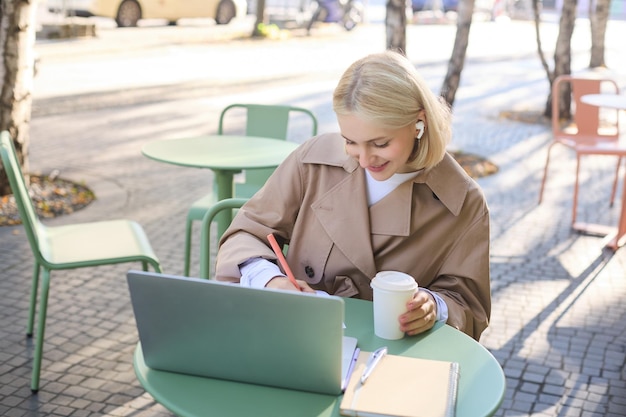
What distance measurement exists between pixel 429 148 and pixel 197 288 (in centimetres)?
96

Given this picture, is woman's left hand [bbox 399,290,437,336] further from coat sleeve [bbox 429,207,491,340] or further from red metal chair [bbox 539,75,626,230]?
red metal chair [bbox 539,75,626,230]

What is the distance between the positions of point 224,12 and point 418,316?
2265cm

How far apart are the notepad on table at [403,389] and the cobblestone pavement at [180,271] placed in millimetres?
2023

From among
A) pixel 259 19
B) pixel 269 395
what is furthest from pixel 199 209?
pixel 259 19

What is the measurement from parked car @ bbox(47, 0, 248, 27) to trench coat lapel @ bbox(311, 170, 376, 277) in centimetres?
1804

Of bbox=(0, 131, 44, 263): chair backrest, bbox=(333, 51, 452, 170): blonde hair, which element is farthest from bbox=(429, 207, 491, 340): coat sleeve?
bbox=(0, 131, 44, 263): chair backrest

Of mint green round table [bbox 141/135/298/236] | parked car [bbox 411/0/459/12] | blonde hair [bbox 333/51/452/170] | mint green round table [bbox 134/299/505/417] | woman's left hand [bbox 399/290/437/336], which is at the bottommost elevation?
parked car [bbox 411/0/459/12]

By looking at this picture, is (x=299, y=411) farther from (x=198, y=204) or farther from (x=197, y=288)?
(x=198, y=204)

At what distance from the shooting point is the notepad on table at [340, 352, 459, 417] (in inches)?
72.5

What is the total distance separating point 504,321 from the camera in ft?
16.4

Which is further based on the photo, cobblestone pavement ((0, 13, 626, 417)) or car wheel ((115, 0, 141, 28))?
car wheel ((115, 0, 141, 28))

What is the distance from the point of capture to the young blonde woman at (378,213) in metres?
2.38

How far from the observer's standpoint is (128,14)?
2150cm

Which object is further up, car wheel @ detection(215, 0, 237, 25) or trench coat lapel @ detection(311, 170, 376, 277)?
trench coat lapel @ detection(311, 170, 376, 277)
